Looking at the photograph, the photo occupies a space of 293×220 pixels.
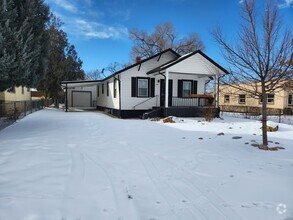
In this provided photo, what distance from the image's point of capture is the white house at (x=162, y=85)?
14.3 m

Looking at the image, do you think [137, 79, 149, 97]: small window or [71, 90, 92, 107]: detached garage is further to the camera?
[71, 90, 92, 107]: detached garage

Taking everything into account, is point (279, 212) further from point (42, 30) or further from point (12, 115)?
point (12, 115)

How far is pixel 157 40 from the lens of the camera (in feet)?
111

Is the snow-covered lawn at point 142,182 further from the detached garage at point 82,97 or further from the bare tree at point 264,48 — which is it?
the detached garage at point 82,97

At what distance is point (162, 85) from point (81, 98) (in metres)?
16.6

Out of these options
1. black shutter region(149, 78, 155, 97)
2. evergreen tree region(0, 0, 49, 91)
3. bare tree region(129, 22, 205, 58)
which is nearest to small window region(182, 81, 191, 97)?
black shutter region(149, 78, 155, 97)

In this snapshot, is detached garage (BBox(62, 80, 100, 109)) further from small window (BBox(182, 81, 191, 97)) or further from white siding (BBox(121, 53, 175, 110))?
small window (BBox(182, 81, 191, 97))

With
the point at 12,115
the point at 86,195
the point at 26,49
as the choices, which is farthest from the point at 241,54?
the point at 12,115

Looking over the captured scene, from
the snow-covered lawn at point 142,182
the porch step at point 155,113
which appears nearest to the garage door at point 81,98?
the porch step at point 155,113

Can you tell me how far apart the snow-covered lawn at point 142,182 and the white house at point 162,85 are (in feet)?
28.6

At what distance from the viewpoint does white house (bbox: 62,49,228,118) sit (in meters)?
14.3

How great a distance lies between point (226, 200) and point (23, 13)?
903 cm

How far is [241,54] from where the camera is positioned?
614 centimetres

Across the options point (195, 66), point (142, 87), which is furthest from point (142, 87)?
point (195, 66)
